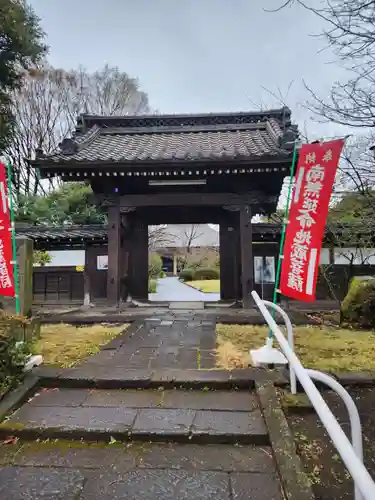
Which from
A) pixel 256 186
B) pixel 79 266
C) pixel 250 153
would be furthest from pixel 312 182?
pixel 79 266

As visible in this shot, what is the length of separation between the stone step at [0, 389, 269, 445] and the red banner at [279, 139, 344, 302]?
125 centimetres

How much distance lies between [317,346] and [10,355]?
12.8ft

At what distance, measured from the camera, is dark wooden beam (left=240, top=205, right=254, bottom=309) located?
7.59 metres

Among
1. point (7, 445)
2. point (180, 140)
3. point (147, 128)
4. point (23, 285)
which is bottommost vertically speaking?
point (7, 445)

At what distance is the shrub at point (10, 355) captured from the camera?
9.62ft

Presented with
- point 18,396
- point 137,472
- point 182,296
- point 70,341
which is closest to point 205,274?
point 182,296

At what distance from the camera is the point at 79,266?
9.30 metres

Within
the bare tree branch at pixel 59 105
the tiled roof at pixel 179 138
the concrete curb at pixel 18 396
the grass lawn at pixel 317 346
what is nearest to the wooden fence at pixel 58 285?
the tiled roof at pixel 179 138

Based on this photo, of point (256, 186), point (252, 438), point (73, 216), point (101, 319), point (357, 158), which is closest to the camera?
point (252, 438)

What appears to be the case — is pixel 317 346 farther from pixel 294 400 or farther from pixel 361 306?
pixel 361 306

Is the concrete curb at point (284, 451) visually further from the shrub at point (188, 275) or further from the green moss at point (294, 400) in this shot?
the shrub at point (188, 275)

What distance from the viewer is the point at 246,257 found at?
7.62 m

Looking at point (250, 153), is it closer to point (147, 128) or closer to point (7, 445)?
point (147, 128)

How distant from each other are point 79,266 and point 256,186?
5503 mm
